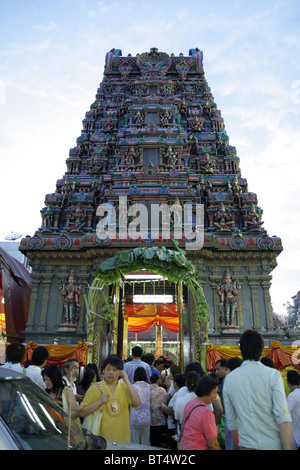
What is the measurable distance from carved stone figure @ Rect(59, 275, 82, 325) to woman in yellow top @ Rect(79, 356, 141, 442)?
1110 cm

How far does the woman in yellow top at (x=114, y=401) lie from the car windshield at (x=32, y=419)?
0.57m

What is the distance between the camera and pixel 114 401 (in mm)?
3781

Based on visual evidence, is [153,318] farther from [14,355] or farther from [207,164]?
[14,355]

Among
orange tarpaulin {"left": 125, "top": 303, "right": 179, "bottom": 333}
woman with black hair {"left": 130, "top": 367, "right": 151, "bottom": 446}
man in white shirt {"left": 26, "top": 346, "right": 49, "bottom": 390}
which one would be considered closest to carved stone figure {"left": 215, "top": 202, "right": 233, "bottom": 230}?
orange tarpaulin {"left": 125, "top": 303, "right": 179, "bottom": 333}

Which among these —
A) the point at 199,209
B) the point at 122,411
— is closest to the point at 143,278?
the point at 199,209

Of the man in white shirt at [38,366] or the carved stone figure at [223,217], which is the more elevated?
the carved stone figure at [223,217]

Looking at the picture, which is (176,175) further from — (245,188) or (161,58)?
(161,58)

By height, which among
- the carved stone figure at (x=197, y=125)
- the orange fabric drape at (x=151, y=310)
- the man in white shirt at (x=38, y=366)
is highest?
the carved stone figure at (x=197, y=125)

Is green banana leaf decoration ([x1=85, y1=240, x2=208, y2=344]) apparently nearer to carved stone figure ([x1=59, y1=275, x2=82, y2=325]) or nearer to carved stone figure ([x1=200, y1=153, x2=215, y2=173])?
carved stone figure ([x1=59, y1=275, x2=82, y2=325])

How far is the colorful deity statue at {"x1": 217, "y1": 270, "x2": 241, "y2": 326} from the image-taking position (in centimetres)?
1420

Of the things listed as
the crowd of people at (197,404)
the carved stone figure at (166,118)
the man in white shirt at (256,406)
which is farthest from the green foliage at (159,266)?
the carved stone figure at (166,118)

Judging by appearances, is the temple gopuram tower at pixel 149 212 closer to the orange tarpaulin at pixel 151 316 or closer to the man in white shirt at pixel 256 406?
the orange tarpaulin at pixel 151 316

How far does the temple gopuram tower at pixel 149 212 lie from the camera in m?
14.2

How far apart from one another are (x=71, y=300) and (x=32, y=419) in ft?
39.9
